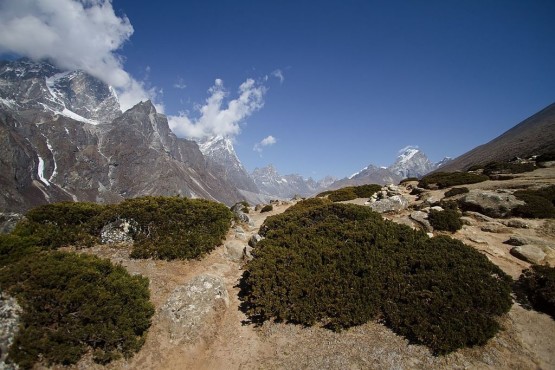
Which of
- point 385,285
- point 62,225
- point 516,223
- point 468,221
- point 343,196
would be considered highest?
point 62,225

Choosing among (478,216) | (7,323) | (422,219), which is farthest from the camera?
(478,216)

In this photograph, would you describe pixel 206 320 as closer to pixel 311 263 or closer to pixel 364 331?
pixel 311 263

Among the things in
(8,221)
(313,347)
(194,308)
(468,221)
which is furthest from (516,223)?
(8,221)

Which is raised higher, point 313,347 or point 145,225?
point 145,225

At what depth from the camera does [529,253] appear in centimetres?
1445

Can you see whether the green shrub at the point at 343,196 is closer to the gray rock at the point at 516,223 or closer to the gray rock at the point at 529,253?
the gray rock at the point at 516,223

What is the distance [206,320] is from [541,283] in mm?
13040

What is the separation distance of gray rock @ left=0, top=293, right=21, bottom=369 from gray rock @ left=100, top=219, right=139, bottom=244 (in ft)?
22.9

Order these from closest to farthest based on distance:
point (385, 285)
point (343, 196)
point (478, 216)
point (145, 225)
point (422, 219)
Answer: point (385, 285), point (145, 225), point (422, 219), point (478, 216), point (343, 196)

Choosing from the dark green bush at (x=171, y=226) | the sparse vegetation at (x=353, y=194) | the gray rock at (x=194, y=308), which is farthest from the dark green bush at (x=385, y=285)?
the sparse vegetation at (x=353, y=194)

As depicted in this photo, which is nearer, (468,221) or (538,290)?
(538,290)

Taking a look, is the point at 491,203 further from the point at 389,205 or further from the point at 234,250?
the point at 234,250

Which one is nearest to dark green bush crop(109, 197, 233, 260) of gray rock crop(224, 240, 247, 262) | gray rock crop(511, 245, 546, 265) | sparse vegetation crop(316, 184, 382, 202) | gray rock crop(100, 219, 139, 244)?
gray rock crop(100, 219, 139, 244)

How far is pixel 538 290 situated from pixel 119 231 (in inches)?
759
